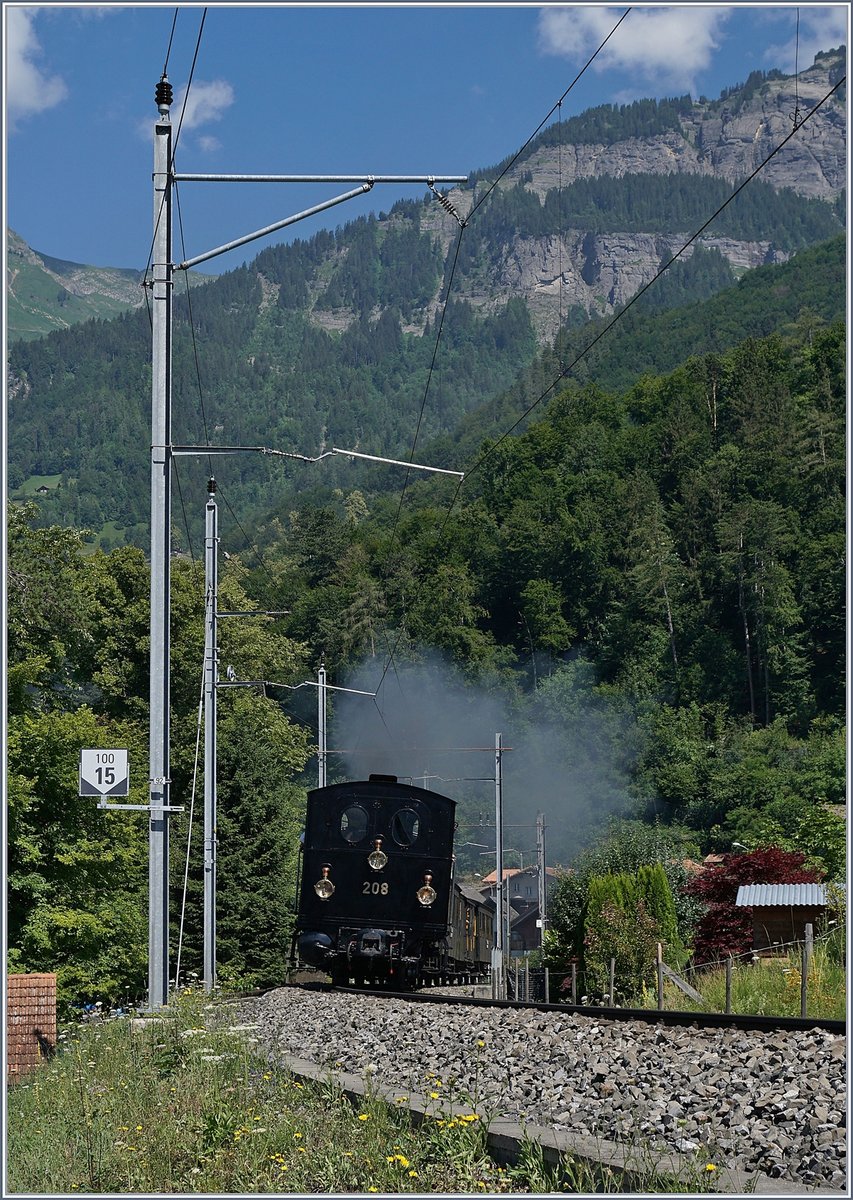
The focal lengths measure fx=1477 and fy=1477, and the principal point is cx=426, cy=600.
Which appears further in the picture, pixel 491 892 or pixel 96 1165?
pixel 491 892

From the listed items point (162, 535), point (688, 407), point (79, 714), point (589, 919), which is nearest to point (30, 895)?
point (79, 714)

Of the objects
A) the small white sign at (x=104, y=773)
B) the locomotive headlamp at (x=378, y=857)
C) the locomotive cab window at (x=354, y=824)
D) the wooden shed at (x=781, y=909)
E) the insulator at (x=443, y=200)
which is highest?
the insulator at (x=443, y=200)

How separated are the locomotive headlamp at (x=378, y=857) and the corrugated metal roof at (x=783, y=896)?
919 centimetres

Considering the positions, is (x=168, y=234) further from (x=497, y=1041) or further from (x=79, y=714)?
(x=79, y=714)

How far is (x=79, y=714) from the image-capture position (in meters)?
31.7

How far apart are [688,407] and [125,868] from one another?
276 feet

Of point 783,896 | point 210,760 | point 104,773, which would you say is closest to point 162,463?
point 104,773

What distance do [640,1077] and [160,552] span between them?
5.74m

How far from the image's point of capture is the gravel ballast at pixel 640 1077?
22.6 feet

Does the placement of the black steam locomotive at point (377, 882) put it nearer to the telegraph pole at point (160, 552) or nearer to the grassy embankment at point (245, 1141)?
the telegraph pole at point (160, 552)

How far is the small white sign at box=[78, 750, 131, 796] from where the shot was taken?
11.8 m

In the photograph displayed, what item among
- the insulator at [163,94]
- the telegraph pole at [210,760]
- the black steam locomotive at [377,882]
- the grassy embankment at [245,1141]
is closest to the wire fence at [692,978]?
the black steam locomotive at [377,882]

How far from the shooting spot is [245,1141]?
24.3ft

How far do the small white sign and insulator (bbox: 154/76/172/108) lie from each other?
5.30m
